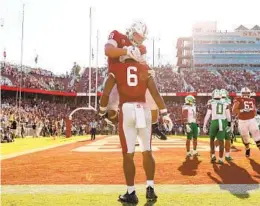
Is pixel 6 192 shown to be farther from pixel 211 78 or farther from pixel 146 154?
pixel 211 78

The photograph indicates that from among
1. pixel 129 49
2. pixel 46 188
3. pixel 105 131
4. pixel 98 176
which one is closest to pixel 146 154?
pixel 129 49

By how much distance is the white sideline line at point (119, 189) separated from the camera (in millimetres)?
5359

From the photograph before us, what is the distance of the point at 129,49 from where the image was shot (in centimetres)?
482

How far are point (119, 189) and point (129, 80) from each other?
1.67m

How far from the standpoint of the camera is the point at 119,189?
561 centimetres

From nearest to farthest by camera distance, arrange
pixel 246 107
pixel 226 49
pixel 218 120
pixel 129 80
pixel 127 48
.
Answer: pixel 127 48, pixel 129 80, pixel 218 120, pixel 246 107, pixel 226 49

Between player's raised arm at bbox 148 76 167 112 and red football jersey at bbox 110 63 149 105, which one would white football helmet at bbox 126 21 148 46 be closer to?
red football jersey at bbox 110 63 149 105

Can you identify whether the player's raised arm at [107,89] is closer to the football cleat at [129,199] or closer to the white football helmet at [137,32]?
the white football helmet at [137,32]

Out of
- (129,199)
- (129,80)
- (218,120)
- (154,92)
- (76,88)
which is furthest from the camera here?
(76,88)

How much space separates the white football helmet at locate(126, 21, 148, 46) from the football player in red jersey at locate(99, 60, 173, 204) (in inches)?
12.5

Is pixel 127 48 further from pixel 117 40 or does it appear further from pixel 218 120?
pixel 218 120

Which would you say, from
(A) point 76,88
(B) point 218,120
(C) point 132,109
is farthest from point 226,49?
(C) point 132,109

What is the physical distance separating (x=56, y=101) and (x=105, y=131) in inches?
513

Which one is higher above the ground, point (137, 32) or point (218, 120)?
point (137, 32)
